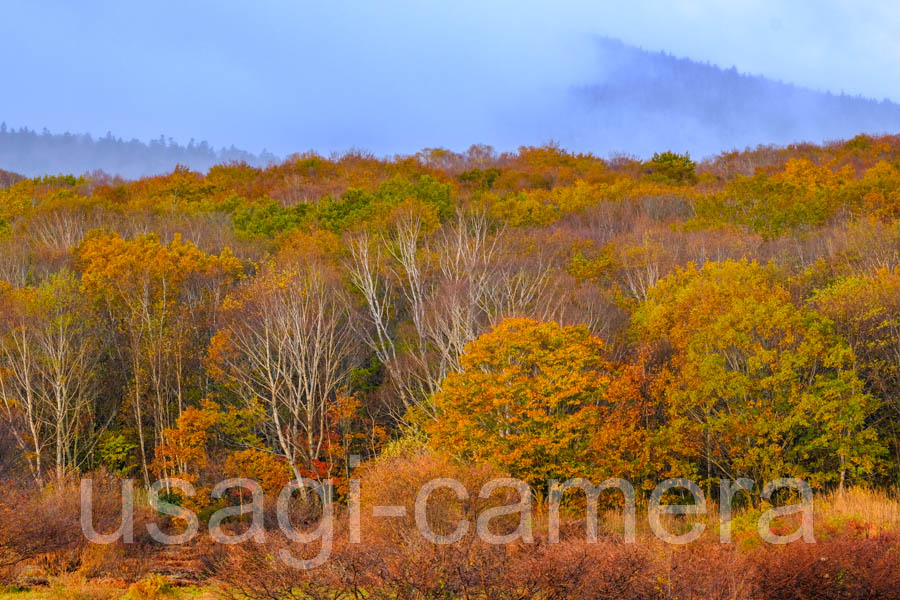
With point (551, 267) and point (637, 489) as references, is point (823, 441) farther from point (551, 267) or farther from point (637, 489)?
point (551, 267)

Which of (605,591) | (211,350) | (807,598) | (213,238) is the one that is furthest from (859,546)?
(213,238)

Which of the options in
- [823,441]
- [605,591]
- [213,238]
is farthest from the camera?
[213,238]

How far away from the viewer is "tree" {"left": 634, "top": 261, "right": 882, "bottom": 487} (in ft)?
87.4

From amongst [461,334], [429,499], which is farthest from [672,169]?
[429,499]

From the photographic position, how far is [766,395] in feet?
92.4

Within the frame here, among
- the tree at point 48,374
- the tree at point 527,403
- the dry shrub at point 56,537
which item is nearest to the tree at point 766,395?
the tree at point 527,403

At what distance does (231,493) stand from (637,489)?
1563 cm

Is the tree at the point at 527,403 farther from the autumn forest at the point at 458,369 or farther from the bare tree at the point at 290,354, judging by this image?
the bare tree at the point at 290,354

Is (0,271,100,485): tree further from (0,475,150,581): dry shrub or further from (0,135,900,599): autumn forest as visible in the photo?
(0,475,150,581): dry shrub

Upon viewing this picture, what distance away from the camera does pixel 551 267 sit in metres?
42.8

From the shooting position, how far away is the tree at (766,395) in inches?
1049

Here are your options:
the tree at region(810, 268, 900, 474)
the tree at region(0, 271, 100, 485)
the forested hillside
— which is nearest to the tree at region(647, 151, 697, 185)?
the forested hillside

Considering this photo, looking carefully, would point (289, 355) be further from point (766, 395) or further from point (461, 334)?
point (766, 395)

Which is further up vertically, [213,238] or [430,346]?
[213,238]
